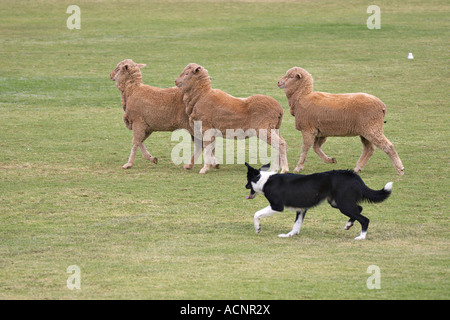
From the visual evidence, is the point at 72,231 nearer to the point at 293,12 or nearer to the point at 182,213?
the point at 182,213

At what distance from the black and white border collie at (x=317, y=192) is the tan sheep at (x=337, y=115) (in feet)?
12.6

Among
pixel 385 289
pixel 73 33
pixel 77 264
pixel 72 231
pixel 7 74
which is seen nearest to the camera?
pixel 385 289

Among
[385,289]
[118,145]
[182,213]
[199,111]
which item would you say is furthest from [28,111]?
[385,289]

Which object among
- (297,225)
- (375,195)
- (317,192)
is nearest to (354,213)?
(375,195)

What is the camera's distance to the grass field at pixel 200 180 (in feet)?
27.7

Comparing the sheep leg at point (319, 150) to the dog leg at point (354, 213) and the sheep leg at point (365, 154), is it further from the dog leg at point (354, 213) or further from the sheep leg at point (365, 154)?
the dog leg at point (354, 213)

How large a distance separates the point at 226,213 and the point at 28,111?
1117 centimetres

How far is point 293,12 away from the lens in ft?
122

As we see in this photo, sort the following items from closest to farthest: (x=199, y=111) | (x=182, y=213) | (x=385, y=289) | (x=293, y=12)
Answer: (x=385, y=289), (x=182, y=213), (x=199, y=111), (x=293, y=12)

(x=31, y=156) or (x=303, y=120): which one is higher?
(x=303, y=120)

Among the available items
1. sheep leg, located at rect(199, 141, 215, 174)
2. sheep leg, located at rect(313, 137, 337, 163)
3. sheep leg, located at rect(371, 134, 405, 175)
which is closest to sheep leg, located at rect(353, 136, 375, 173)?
sheep leg, located at rect(371, 134, 405, 175)

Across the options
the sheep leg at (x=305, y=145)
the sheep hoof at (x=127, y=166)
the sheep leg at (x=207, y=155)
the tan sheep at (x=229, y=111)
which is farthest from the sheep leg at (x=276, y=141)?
the sheep hoof at (x=127, y=166)

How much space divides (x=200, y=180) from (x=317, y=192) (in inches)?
168

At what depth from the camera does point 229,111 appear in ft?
46.4
